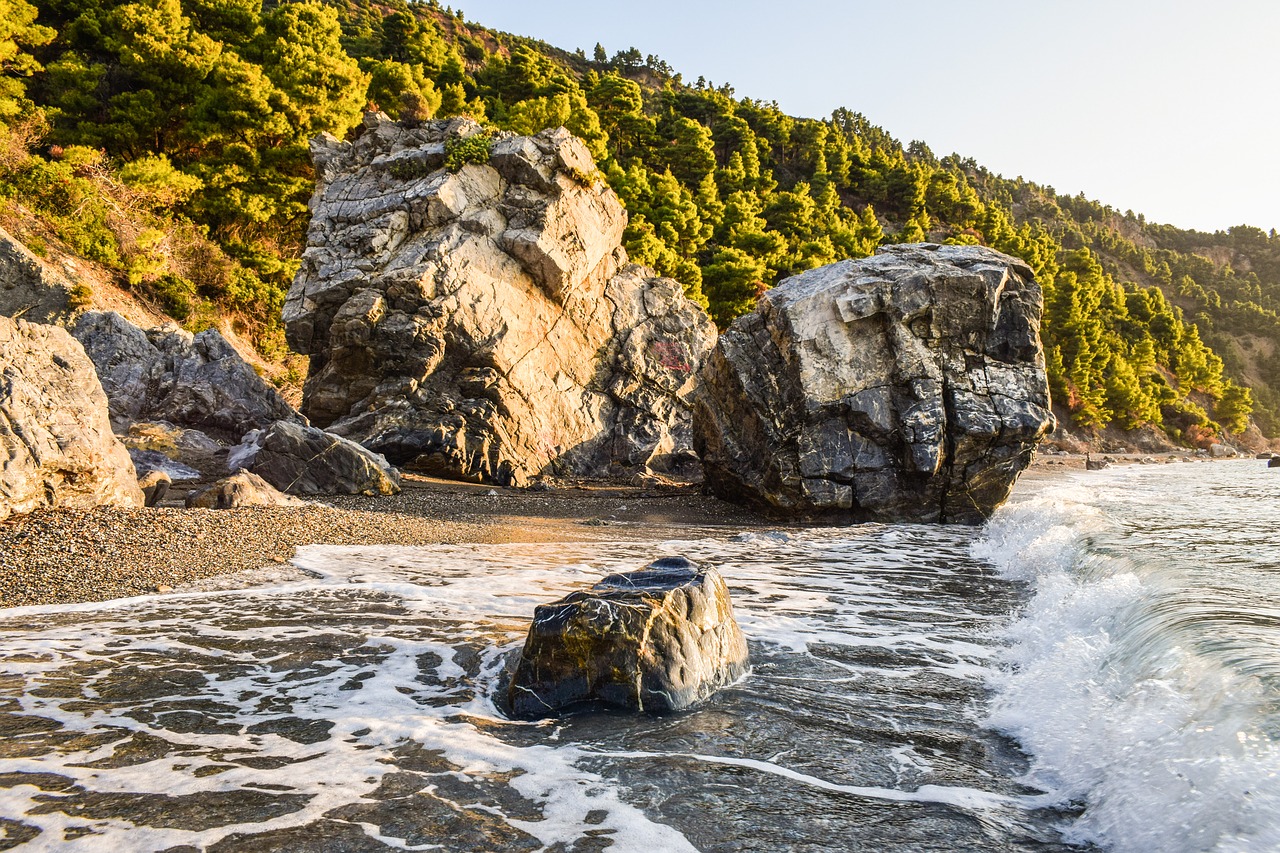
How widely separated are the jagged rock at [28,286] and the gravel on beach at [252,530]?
12.2 m

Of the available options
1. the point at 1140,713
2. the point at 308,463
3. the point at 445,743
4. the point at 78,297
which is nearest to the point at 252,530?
the point at 308,463

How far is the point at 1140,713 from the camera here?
162 inches

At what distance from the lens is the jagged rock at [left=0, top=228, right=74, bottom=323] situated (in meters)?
19.5

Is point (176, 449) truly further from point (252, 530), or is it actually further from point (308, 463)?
point (252, 530)

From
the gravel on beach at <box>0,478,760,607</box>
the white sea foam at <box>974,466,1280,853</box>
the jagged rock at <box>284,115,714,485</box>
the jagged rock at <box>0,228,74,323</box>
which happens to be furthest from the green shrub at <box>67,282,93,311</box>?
the white sea foam at <box>974,466,1280,853</box>

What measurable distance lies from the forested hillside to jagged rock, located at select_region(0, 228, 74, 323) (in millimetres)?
2213

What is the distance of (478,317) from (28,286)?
42.1 feet

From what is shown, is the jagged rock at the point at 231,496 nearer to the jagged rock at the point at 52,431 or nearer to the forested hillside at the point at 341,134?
the jagged rock at the point at 52,431

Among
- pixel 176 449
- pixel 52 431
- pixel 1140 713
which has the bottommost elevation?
pixel 1140 713

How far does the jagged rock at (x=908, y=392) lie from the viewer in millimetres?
14758

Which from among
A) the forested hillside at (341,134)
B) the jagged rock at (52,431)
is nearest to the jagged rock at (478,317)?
the forested hillside at (341,134)

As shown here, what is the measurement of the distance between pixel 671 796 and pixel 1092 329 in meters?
64.1

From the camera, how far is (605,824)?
10.8ft

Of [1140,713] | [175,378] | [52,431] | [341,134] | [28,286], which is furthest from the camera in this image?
[341,134]
